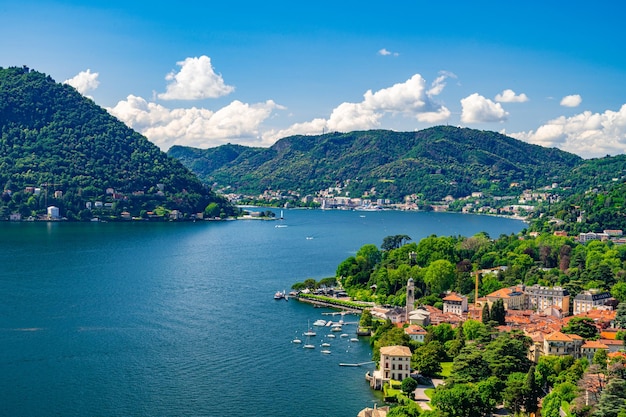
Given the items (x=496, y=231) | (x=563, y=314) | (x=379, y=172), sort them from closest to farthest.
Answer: (x=563, y=314) < (x=496, y=231) < (x=379, y=172)

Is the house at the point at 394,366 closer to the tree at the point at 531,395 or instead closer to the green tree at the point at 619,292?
the tree at the point at 531,395

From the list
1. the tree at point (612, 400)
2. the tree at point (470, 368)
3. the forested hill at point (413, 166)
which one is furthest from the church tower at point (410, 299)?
the forested hill at point (413, 166)

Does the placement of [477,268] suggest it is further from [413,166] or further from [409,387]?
[413,166]

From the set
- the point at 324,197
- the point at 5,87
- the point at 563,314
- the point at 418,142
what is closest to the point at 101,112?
the point at 5,87

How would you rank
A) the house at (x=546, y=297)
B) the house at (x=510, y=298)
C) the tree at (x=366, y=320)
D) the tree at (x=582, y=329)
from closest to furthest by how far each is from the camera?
the tree at (x=582, y=329), the tree at (x=366, y=320), the house at (x=546, y=297), the house at (x=510, y=298)

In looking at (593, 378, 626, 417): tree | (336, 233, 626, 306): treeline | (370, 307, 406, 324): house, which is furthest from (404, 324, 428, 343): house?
(593, 378, 626, 417): tree

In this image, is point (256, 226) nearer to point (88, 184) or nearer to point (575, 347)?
point (88, 184)
